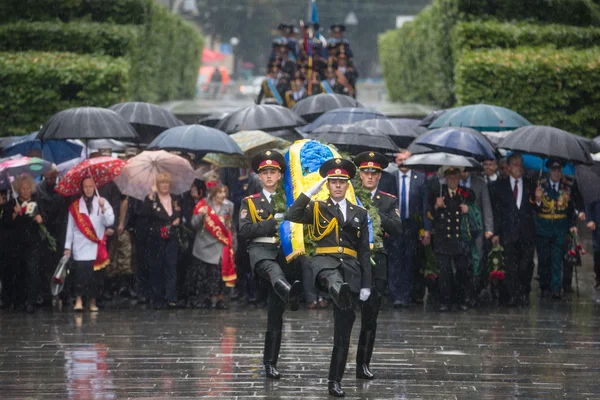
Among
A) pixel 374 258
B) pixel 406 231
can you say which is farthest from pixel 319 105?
pixel 374 258

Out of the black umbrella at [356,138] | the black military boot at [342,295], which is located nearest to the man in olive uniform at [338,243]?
the black military boot at [342,295]

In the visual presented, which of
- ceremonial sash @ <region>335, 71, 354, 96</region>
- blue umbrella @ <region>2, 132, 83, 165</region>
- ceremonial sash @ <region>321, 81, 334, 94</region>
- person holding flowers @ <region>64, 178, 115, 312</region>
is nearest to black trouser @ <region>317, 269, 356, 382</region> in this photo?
person holding flowers @ <region>64, 178, 115, 312</region>

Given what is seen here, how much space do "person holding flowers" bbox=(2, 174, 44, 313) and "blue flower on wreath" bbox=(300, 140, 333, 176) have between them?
522 centimetres

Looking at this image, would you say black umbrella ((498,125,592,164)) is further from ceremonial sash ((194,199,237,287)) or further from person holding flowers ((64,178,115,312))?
person holding flowers ((64,178,115,312))

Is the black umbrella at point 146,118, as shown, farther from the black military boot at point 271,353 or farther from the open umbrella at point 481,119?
the black military boot at point 271,353

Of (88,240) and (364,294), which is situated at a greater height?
(364,294)

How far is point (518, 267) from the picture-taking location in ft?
50.4

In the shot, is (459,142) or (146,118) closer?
(459,142)

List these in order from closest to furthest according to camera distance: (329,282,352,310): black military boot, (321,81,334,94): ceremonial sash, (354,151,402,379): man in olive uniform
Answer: (329,282,352,310): black military boot, (354,151,402,379): man in olive uniform, (321,81,334,94): ceremonial sash

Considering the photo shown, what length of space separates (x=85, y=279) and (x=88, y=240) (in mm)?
474

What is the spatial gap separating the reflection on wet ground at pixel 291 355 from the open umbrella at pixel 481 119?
298 centimetres

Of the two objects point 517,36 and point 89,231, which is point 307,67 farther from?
point 89,231

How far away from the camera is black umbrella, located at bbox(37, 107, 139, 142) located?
48.4ft

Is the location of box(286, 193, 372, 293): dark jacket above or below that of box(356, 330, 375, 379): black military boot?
above
